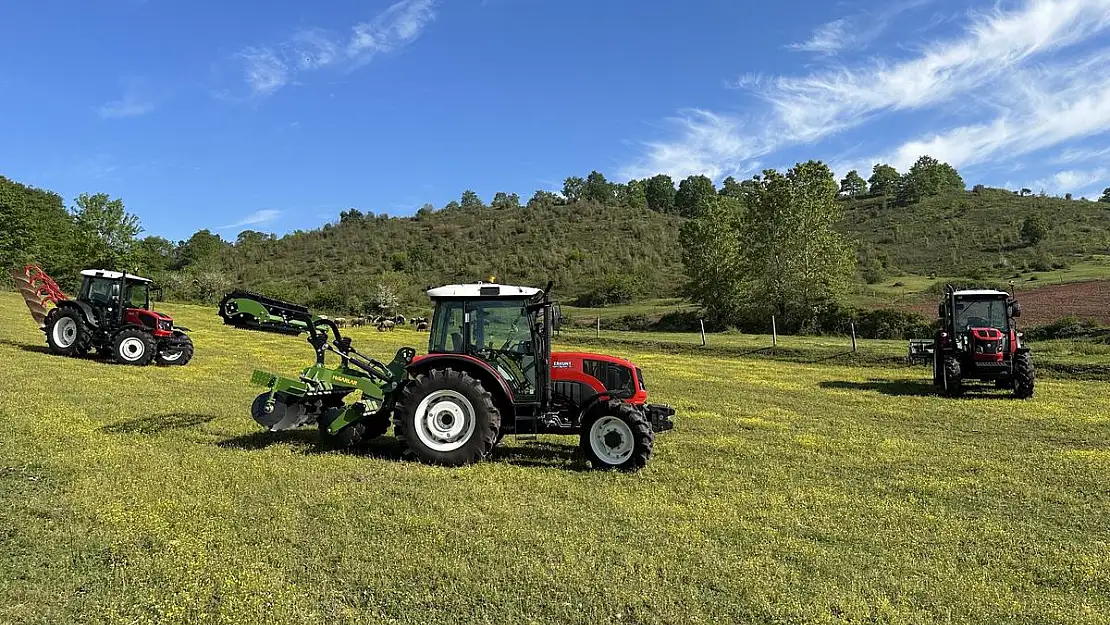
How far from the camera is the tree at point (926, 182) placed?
86938mm

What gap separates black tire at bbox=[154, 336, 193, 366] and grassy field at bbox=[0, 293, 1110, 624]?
272 inches

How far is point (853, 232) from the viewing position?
74438 mm

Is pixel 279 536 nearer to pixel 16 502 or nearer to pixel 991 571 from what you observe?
pixel 16 502

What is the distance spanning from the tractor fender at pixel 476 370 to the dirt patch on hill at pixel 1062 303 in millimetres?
26102

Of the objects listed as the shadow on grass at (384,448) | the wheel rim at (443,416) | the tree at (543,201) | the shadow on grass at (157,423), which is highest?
the tree at (543,201)

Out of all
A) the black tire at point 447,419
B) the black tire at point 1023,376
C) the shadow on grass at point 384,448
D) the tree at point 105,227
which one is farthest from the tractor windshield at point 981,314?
the tree at point 105,227

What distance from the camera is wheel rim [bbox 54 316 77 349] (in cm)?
1727

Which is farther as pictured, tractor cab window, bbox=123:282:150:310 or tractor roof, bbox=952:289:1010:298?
tractor cab window, bbox=123:282:150:310

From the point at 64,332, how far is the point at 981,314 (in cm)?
2238

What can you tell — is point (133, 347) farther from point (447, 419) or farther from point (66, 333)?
point (447, 419)

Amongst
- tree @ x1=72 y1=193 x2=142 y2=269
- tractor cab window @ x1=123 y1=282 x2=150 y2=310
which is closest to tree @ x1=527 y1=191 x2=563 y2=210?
tree @ x1=72 y1=193 x2=142 y2=269

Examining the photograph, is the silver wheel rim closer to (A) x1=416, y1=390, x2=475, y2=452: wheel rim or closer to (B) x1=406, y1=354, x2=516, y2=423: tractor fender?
(B) x1=406, y1=354, x2=516, y2=423: tractor fender

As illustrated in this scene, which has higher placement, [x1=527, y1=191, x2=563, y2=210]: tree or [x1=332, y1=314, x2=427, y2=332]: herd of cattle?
[x1=527, y1=191, x2=563, y2=210]: tree

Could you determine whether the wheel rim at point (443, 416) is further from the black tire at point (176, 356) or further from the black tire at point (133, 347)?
the black tire at point (176, 356)
